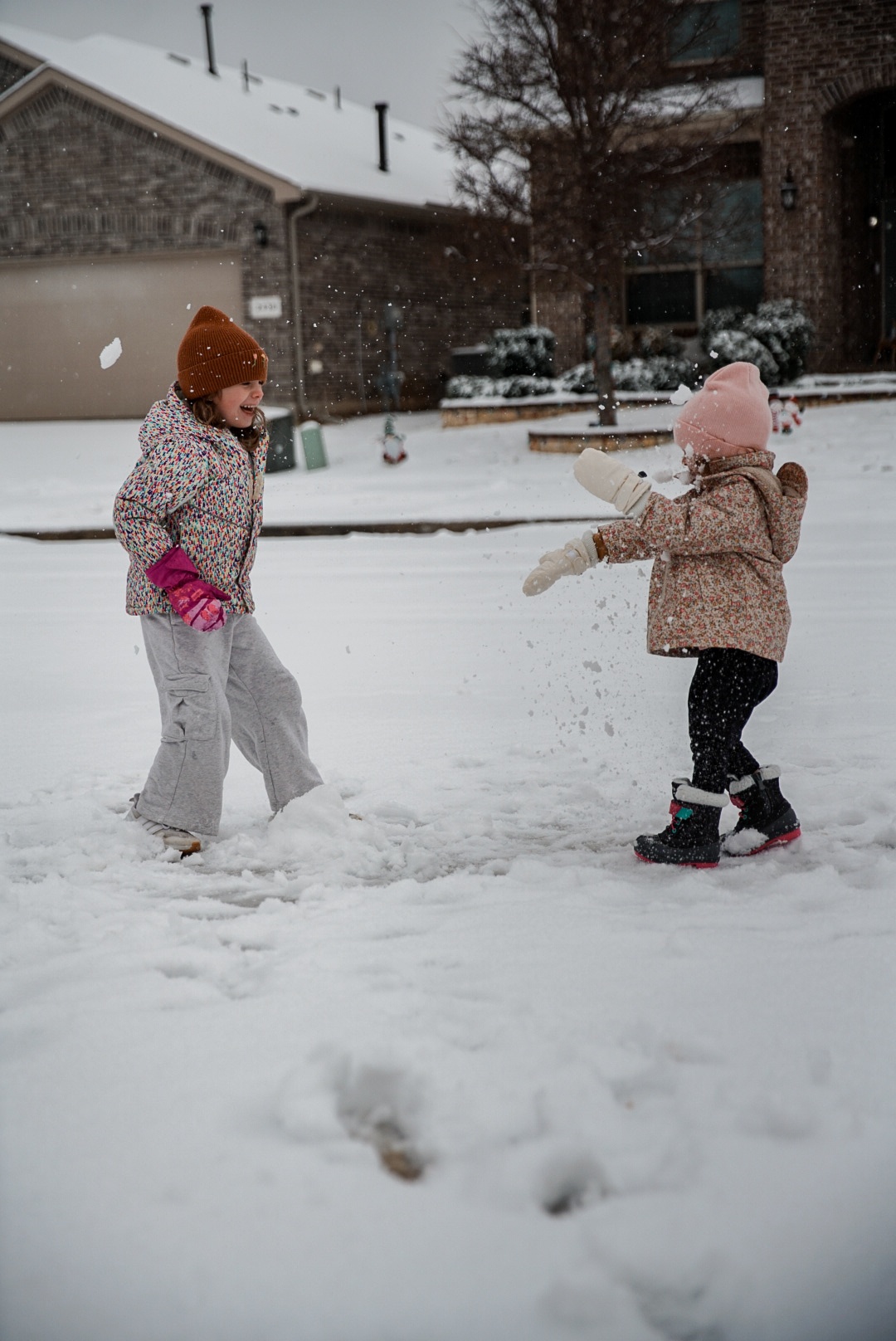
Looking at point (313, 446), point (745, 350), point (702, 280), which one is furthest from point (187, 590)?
point (702, 280)

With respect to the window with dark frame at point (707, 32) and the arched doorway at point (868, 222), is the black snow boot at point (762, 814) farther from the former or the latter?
the arched doorway at point (868, 222)

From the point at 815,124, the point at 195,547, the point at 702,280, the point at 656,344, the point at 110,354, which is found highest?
the point at 815,124

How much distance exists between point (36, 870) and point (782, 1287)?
7.73 feet

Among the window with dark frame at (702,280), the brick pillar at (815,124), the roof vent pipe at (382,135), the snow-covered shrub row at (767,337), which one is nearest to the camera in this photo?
the snow-covered shrub row at (767,337)

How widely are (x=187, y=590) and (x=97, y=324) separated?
19392 mm

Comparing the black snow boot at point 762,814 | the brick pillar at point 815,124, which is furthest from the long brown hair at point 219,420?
the brick pillar at point 815,124

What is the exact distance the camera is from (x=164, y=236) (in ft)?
68.8

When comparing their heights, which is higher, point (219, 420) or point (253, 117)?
point (253, 117)

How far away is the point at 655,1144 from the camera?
2.18 m

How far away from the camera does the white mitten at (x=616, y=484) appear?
11.1ft

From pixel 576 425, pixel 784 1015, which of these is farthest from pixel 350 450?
pixel 784 1015

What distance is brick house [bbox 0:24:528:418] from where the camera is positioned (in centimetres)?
2041

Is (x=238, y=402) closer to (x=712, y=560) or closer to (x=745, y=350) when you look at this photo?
(x=712, y=560)

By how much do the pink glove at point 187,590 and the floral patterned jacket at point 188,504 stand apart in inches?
1.5
